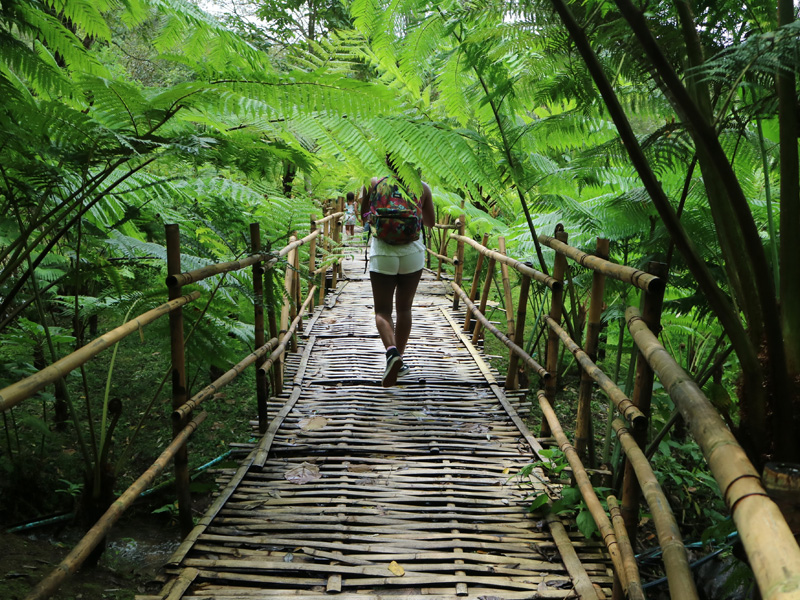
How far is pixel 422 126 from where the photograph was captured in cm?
223

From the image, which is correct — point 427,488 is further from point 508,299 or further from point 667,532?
point 508,299

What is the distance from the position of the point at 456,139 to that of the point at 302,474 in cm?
158

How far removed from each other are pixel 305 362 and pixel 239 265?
161cm

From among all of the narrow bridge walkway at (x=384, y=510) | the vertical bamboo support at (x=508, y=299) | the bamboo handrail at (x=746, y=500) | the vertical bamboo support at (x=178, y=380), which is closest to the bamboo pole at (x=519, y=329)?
the narrow bridge walkway at (x=384, y=510)

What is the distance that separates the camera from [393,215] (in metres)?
3.70

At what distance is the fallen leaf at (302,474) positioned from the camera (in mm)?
2609

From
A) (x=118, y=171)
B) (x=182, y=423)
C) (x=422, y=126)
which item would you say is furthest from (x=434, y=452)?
(x=118, y=171)

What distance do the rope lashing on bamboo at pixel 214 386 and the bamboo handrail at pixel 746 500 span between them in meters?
1.66

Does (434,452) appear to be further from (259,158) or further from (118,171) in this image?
(118,171)

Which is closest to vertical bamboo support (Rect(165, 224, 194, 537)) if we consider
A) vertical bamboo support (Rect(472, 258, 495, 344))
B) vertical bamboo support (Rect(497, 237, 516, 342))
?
vertical bamboo support (Rect(497, 237, 516, 342))

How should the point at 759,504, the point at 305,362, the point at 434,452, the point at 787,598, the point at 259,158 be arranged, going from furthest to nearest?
1. the point at 305,362
2. the point at 434,452
3. the point at 259,158
4. the point at 759,504
5. the point at 787,598

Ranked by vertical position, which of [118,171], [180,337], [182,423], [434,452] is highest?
[118,171]

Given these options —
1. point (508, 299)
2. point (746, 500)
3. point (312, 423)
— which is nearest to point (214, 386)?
point (312, 423)

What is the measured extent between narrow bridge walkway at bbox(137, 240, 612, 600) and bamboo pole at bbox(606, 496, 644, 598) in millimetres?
265
